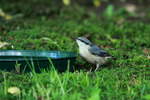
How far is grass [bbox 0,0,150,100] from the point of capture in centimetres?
514

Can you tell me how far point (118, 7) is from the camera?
527 inches

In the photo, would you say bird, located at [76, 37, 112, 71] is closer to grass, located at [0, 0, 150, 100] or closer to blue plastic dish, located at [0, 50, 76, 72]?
grass, located at [0, 0, 150, 100]

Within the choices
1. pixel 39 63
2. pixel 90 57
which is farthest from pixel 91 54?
pixel 39 63

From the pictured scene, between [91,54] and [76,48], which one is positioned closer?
[91,54]

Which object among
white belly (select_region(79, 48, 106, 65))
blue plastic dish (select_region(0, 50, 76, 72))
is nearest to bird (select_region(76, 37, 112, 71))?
white belly (select_region(79, 48, 106, 65))

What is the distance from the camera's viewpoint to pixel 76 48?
8.19 meters

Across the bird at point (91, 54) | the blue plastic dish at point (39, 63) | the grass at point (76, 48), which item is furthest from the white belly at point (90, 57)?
the blue plastic dish at point (39, 63)

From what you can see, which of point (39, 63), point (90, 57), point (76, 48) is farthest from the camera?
point (76, 48)

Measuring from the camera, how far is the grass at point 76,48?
514 centimetres

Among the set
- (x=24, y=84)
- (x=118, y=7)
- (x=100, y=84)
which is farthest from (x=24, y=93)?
(x=118, y=7)

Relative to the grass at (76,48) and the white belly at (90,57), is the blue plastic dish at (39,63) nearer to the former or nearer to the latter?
the grass at (76,48)

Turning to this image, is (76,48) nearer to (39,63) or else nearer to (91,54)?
(91,54)

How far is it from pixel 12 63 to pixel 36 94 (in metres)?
1.29

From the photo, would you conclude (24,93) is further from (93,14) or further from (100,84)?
(93,14)
